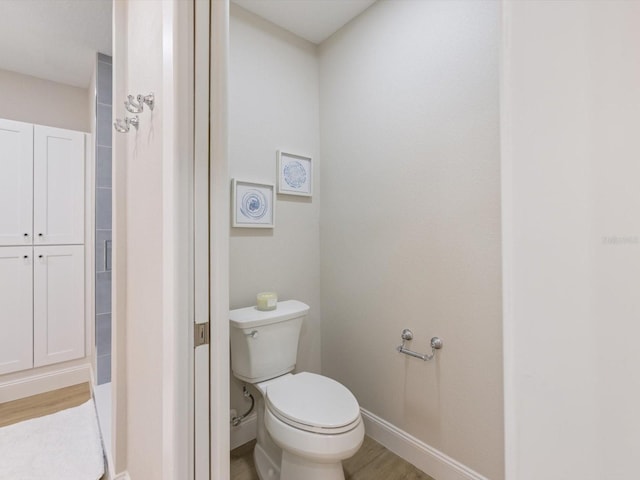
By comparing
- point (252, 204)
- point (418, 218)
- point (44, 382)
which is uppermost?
point (252, 204)

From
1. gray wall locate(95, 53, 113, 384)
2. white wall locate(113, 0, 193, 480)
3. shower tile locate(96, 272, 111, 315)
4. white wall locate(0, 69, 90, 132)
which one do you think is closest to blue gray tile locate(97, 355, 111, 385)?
gray wall locate(95, 53, 113, 384)

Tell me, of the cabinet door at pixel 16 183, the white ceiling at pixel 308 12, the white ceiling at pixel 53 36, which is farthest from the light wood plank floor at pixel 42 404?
the white ceiling at pixel 308 12

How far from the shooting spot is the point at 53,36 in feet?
6.30

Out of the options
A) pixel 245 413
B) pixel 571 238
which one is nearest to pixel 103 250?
pixel 245 413

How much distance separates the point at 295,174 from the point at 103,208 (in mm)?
1428

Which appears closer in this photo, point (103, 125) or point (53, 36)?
point (53, 36)

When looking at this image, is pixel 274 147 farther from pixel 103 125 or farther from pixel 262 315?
pixel 103 125

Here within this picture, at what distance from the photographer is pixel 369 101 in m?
1.79

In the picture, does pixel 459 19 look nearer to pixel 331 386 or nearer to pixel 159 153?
pixel 159 153

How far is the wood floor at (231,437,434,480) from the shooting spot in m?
1.50

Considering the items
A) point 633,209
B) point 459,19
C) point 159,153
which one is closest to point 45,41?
point 159,153

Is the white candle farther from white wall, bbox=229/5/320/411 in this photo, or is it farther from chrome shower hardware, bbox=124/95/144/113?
chrome shower hardware, bbox=124/95/144/113

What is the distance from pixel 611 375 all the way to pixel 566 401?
0.03 metres

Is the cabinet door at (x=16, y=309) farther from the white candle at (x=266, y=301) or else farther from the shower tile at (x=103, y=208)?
the white candle at (x=266, y=301)
